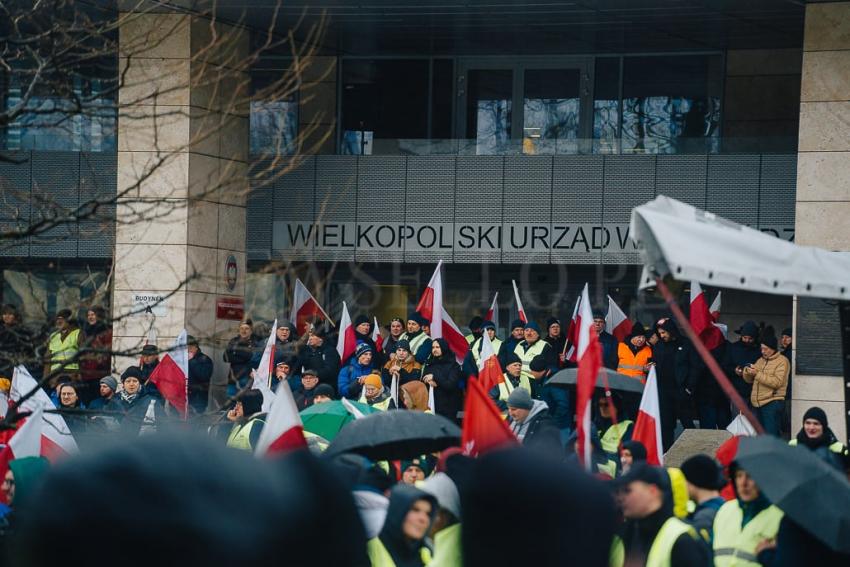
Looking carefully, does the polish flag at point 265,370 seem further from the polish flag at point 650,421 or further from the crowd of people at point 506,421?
the polish flag at point 650,421

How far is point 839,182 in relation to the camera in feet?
59.0

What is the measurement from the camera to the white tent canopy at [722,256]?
6.47 m

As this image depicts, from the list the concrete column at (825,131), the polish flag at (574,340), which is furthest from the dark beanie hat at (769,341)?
the polish flag at (574,340)

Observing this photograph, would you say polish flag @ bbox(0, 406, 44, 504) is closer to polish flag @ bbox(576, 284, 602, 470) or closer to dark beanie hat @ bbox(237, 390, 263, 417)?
polish flag @ bbox(576, 284, 602, 470)

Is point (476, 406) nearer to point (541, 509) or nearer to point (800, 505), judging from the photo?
point (800, 505)

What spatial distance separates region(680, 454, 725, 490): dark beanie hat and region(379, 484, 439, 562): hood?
166cm

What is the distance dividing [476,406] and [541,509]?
6.51 metres

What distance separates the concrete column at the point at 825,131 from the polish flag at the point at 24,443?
10372mm

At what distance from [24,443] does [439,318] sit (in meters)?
9.28

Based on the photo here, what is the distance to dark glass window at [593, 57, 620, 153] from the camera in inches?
952

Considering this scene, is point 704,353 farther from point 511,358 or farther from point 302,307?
point 302,307

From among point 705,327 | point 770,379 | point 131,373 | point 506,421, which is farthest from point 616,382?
point 131,373

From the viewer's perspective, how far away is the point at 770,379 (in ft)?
56.0

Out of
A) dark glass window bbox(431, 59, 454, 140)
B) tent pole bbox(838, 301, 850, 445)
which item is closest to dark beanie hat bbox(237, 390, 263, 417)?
tent pole bbox(838, 301, 850, 445)
